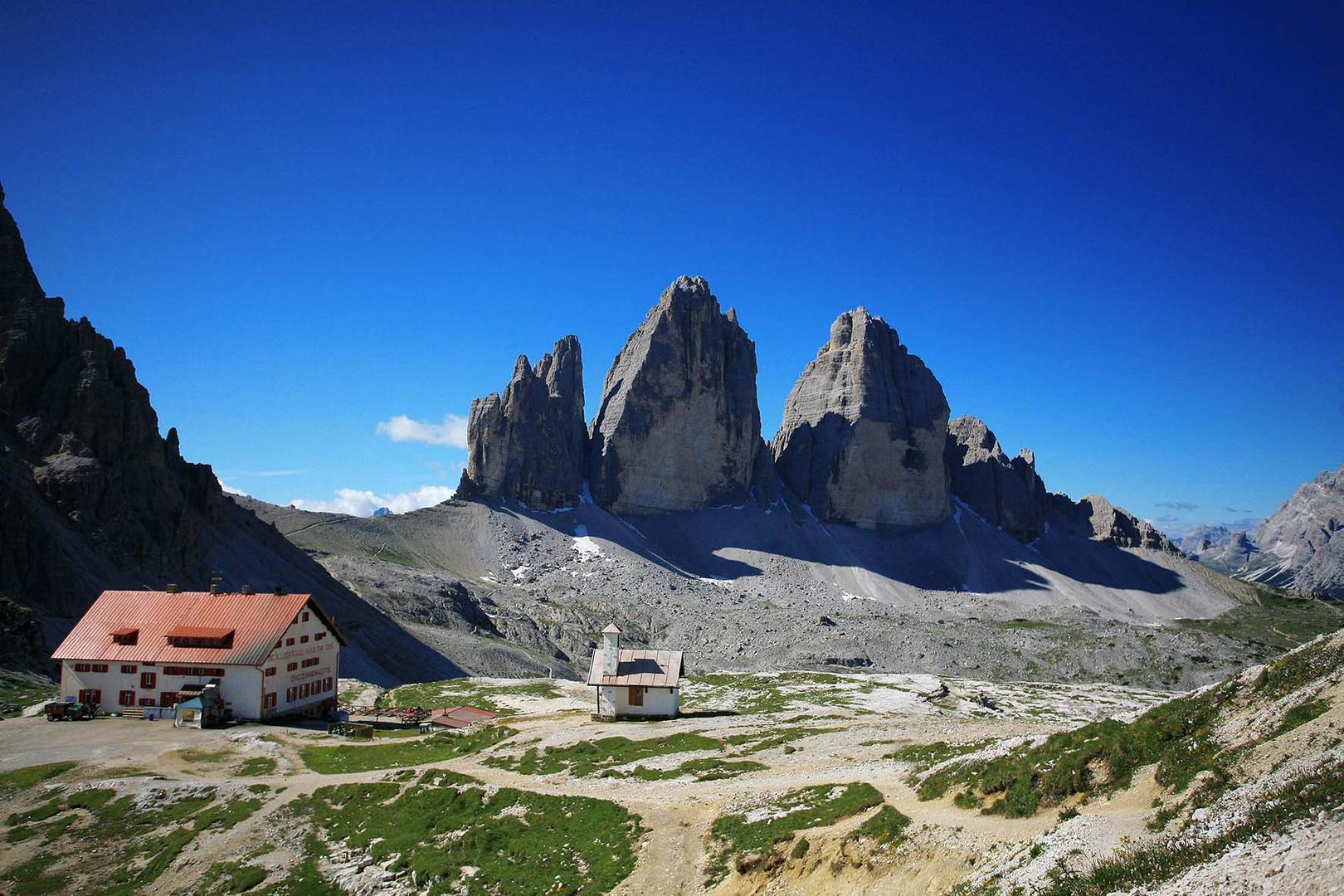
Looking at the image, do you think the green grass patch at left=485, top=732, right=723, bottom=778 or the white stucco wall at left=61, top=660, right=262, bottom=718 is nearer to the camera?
the green grass patch at left=485, top=732, right=723, bottom=778

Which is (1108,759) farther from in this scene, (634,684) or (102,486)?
(102,486)

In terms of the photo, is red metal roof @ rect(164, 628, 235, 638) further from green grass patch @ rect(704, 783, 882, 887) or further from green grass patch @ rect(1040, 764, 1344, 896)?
green grass patch @ rect(1040, 764, 1344, 896)

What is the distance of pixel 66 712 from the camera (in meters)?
48.2

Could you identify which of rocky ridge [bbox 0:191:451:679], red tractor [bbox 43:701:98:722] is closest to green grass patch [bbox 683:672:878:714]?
rocky ridge [bbox 0:191:451:679]

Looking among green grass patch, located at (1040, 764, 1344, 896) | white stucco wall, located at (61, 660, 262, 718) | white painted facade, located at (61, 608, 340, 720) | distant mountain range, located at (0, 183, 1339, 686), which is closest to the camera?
green grass patch, located at (1040, 764, 1344, 896)

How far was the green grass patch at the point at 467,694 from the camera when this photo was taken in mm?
66500

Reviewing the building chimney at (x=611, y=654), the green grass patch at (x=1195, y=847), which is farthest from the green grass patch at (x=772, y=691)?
the green grass patch at (x=1195, y=847)

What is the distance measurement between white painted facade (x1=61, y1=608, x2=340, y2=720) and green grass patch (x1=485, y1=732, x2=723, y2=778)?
1804cm

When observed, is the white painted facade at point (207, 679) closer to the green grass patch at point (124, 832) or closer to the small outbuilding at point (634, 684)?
the green grass patch at point (124, 832)

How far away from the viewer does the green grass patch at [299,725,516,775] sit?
132 feet

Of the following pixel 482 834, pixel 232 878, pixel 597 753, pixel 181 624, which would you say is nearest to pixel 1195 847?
pixel 482 834

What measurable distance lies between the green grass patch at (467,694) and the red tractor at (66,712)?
2056 cm

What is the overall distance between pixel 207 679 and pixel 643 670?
26959 millimetres

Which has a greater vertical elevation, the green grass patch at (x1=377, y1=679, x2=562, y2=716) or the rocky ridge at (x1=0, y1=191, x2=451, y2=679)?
the rocky ridge at (x1=0, y1=191, x2=451, y2=679)
